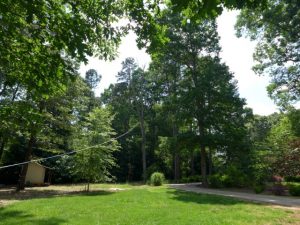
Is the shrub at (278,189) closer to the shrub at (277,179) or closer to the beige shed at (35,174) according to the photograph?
the shrub at (277,179)

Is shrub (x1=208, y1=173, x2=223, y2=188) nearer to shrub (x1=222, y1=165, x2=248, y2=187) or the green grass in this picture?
shrub (x1=222, y1=165, x2=248, y2=187)

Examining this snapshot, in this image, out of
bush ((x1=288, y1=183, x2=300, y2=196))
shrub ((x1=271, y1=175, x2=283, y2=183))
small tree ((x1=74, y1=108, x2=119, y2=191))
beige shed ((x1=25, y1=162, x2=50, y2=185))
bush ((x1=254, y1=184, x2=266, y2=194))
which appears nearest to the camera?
bush ((x1=288, y1=183, x2=300, y2=196))

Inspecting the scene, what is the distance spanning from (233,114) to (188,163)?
16.1m

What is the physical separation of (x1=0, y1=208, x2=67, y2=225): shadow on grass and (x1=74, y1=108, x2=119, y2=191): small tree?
905cm

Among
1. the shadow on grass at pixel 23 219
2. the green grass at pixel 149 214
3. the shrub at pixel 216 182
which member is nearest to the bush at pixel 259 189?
the shrub at pixel 216 182

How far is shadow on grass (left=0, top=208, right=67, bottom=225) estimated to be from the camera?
30.4ft

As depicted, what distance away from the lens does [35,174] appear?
30.6 meters

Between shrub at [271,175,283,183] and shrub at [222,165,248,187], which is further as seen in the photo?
shrub at [222,165,248,187]

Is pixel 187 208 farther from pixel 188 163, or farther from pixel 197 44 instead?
pixel 188 163

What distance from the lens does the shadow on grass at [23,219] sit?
9.27 metres

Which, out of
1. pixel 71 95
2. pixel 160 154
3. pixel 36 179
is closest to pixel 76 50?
pixel 71 95

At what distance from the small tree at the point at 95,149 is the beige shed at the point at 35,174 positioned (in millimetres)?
10807

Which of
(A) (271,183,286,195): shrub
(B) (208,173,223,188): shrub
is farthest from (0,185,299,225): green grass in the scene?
(B) (208,173,223,188): shrub

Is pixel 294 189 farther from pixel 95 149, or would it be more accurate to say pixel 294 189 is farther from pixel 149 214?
pixel 95 149
